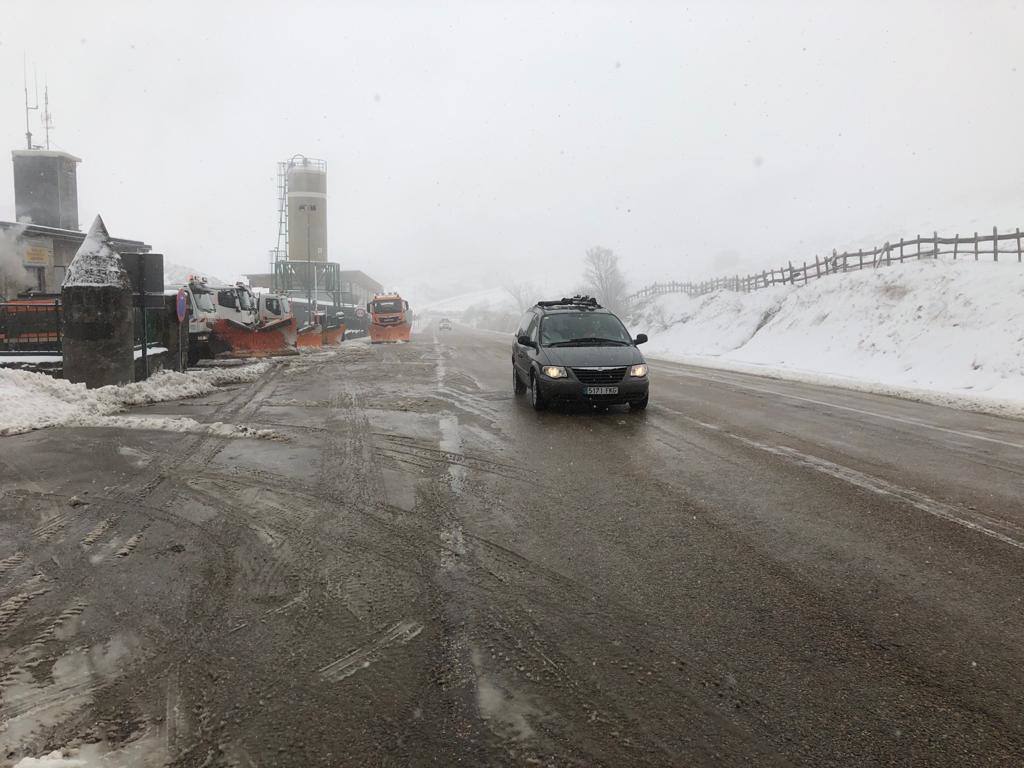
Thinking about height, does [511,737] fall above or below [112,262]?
below

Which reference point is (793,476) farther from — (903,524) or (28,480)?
(28,480)

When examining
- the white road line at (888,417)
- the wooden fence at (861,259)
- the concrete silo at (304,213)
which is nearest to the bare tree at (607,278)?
the wooden fence at (861,259)

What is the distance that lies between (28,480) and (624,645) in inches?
222

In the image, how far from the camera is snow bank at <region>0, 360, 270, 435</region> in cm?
830

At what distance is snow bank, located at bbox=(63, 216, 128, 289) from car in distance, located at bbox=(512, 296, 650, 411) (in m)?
7.70

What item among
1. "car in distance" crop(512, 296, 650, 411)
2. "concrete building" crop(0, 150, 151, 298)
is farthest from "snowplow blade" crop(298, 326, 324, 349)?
"car in distance" crop(512, 296, 650, 411)

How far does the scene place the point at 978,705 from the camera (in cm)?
245

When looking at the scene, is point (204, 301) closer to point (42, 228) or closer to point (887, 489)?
point (42, 228)

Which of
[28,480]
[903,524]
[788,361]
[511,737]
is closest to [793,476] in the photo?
[903,524]

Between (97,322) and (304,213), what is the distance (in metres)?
62.2

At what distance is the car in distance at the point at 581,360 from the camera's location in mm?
9227

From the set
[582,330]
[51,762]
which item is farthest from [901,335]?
[51,762]

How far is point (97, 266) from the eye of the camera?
1176 centimetres

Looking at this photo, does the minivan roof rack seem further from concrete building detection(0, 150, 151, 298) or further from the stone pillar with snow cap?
concrete building detection(0, 150, 151, 298)
